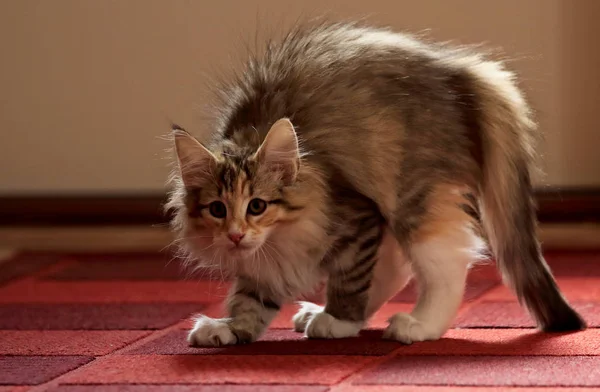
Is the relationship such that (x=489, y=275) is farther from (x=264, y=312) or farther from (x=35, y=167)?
(x=35, y=167)

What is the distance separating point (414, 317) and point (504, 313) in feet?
1.45

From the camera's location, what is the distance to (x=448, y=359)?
6.95ft

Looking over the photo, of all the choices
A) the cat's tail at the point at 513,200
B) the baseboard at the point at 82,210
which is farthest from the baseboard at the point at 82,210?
the cat's tail at the point at 513,200

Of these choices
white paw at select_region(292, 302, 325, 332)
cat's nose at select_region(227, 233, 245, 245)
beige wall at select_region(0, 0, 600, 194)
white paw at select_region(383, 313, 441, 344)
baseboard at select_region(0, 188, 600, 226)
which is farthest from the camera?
baseboard at select_region(0, 188, 600, 226)

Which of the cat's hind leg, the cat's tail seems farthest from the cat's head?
the cat's tail

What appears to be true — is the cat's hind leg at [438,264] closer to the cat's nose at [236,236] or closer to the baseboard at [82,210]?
the cat's nose at [236,236]


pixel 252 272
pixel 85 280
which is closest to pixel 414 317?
pixel 252 272

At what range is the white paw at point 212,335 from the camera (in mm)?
2318

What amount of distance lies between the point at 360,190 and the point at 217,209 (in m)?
0.34

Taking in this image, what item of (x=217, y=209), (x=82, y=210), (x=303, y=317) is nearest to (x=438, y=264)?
(x=303, y=317)

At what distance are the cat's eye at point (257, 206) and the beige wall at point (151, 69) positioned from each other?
1.85 meters

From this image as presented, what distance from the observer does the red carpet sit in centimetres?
194

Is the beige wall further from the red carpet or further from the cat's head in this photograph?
the cat's head

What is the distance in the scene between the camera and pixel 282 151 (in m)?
2.25
